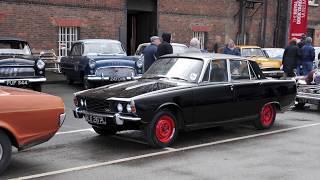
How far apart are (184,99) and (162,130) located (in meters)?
0.60

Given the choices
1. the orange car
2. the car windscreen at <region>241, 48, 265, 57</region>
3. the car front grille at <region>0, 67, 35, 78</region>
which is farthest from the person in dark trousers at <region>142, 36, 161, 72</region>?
the car windscreen at <region>241, 48, 265, 57</region>

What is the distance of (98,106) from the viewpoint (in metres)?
7.55

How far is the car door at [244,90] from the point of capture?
8648mm

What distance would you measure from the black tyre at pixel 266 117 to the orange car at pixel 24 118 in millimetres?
4263

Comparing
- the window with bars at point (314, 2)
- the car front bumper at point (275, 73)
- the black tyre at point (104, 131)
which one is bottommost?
the car front bumper at point (275, 73)

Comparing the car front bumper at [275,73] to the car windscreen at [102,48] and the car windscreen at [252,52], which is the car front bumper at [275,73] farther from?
the car windscreen at [102,48]

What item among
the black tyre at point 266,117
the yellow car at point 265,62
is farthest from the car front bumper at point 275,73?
the black tyre at point 266,117

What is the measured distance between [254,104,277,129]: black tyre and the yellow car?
954cm

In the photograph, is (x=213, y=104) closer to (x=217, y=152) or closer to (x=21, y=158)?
(x=217, y=152)

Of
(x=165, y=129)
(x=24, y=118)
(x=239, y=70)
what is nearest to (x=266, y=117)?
(x=239, y=70)

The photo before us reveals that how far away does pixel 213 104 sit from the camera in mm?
8164

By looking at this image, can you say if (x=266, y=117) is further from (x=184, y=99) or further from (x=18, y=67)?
(x=18, y=67)

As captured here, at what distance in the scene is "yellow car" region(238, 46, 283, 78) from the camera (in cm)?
1906

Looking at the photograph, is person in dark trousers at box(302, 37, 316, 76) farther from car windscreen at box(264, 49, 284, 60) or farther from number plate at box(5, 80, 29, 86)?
number plate at box(5, 80, 29, 86)
